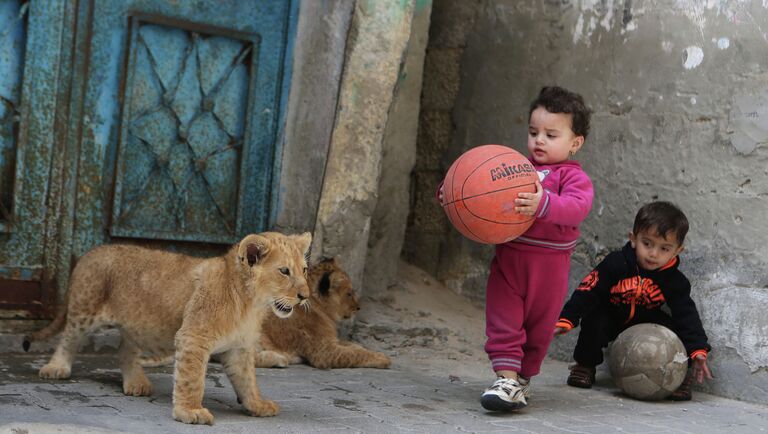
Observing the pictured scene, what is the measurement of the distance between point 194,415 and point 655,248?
281 cm

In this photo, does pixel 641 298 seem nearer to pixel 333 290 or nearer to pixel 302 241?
pixel 333 290

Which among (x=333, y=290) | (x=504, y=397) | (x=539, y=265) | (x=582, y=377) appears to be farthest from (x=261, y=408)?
(x=582, y=377)

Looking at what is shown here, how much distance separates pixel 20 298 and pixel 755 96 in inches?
168

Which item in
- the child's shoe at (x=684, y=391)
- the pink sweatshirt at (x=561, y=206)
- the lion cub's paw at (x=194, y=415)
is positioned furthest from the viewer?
the child's shoe at (x=684, y=391)

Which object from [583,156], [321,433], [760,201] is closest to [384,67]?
[583,156]

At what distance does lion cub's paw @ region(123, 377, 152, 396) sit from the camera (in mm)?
4711

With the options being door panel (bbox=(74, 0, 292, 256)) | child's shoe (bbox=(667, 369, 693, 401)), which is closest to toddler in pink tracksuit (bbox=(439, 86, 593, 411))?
child's shoe (bbox=(667, 369, 693, 401))

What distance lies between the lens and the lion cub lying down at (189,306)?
4277 millimetres

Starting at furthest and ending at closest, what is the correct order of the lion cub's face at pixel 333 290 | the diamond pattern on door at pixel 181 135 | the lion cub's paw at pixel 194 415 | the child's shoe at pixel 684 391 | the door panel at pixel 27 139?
the lion cub's face at pixel 333 290
the diamond pattern on door at pixel 181 135
the door panel at pixel 27 139
the child's shoe at pixel 684 391
the lion cub's paw at pixel 194 415

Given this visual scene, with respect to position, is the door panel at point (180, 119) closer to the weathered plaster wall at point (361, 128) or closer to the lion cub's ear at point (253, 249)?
the weathered plaster wall at point (361, 128)

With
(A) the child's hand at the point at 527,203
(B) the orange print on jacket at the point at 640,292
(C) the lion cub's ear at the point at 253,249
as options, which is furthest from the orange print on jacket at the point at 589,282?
(C) the lion cub's ear at the point at 253,249

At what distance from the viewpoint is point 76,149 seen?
233 inches

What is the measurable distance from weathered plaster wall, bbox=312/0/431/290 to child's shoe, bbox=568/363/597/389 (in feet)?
5.08

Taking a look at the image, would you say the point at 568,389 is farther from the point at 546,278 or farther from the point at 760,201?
the point at 760,201
